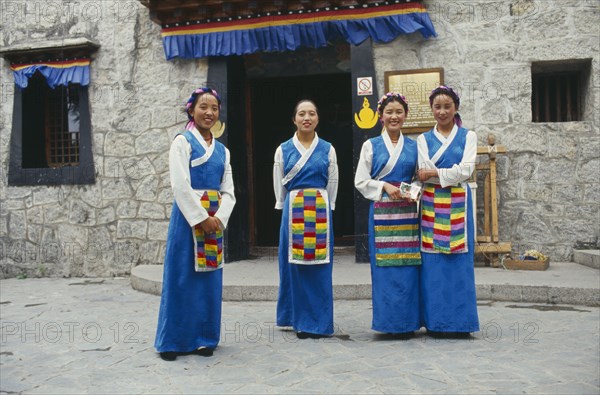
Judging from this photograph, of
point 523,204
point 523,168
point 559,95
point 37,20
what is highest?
point 37,20

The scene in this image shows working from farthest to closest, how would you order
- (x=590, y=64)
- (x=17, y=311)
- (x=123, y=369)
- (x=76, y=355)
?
(x=590, y=64) < (x=17, y=311) < (x=76, y=355) < (x=123, y=369)

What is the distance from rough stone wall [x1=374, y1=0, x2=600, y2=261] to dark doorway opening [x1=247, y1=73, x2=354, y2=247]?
2.34m

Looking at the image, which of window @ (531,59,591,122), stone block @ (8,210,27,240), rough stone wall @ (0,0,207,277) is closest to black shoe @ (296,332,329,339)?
rough stone wall @ (0,0,207,277)

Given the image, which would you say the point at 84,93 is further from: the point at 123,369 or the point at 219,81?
the point at 123,369

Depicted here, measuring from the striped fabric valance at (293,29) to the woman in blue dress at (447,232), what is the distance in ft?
9.71

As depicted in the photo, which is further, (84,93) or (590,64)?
(84,93)

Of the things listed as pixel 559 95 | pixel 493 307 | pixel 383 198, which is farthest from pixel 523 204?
pixel 383 198

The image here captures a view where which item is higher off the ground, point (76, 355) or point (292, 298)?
point (292, 298)

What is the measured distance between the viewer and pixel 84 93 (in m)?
8.22

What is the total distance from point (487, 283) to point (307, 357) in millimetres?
2628

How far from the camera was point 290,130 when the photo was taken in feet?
31.0

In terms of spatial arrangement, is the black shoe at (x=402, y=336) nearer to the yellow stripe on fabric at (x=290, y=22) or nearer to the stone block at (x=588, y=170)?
the stone block at (x=588, y=170)

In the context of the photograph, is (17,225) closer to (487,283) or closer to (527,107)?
(487,283)

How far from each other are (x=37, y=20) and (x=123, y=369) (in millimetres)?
6617
